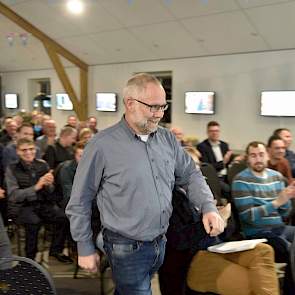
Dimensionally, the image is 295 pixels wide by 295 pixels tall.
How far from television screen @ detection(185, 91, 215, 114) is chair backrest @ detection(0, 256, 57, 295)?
630cm

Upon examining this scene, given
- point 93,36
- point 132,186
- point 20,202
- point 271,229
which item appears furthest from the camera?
point 93,36

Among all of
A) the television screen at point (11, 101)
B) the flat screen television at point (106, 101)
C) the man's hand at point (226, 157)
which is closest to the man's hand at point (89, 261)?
the man's hand at point (226, 157)

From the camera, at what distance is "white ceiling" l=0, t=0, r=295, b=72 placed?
552cm

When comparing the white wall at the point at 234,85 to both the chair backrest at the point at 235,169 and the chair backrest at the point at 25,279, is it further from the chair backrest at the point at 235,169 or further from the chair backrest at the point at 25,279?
the chair backrest at the point at 25,279

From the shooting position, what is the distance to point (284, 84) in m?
6.28

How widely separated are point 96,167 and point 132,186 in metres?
0.16

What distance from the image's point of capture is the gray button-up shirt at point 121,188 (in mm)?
1464

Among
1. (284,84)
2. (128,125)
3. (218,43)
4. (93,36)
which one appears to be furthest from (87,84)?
(128,125)

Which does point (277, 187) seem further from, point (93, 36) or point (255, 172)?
point (93, 36)

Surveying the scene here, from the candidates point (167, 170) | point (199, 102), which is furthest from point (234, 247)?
point (199, 102)

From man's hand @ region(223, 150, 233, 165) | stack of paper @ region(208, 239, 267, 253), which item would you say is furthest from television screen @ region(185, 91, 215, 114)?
stack of paper @ region(208, 239, 267, 253)

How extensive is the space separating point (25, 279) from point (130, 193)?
483 millimetres

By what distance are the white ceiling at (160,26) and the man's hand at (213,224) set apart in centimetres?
442

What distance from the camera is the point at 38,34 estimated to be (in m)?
8.59
